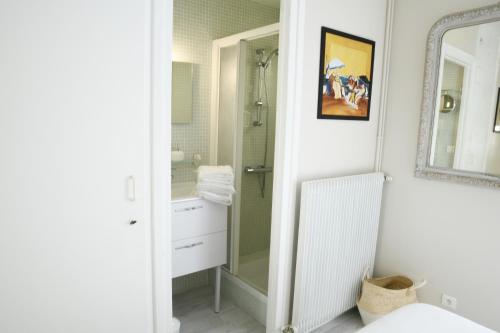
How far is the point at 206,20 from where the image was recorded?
8.84 ft

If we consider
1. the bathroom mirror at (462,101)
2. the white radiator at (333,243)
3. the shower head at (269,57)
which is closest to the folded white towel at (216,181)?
the white radiator at (333,243)

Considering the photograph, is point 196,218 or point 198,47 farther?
point 198,47

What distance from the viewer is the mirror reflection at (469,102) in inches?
79.4

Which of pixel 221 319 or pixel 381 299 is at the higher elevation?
pixel 381 299

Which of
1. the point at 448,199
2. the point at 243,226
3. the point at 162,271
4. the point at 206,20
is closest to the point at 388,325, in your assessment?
the point at 162,271

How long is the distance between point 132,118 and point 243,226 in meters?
1.79

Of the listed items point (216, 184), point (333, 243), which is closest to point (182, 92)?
point (216, 184)

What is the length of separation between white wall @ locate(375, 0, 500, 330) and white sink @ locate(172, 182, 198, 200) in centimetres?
143

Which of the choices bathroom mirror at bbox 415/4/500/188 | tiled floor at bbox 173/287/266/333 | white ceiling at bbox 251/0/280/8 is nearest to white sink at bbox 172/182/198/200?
tiled floor at bbox 173/287/266/333

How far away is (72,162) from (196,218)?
3.51 ft

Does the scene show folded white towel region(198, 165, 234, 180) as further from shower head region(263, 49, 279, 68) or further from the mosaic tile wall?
shower head region(263, 49, 279, 68)

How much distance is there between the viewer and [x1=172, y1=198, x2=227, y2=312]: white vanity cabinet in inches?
87.1

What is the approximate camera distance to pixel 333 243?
2170 millimetres

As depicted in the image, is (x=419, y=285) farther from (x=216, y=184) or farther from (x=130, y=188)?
(x=130, y=188)
